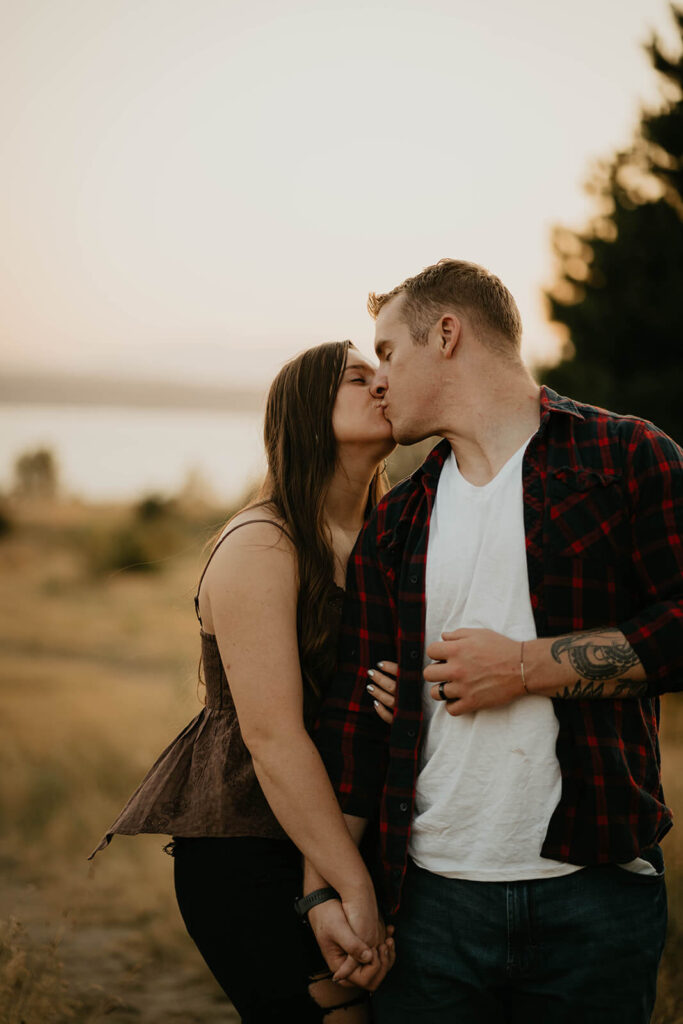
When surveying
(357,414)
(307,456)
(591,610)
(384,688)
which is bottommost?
(384,688)

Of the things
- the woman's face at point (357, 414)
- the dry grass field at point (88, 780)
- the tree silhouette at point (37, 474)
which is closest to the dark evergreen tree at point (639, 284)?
the dry grass field at point (88, 780)

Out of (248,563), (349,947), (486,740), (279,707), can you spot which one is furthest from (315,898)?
(248,563)

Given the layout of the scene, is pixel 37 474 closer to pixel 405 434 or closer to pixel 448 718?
pixel 405 434

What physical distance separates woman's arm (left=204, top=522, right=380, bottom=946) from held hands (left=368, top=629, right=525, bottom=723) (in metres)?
0.37

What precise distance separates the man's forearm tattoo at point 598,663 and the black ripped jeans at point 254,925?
2.98 ft

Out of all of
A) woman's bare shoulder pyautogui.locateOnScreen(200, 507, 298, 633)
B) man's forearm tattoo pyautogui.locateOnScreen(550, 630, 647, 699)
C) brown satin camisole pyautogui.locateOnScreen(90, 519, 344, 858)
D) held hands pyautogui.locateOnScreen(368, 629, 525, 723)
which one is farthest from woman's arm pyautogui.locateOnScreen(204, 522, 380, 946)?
man's forearm tattoo pyautogui.locateOnScreen(550, 630, 647, 699)

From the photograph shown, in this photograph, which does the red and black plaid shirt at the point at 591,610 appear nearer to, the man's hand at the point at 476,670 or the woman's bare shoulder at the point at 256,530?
the man's hand at the point at 476,670

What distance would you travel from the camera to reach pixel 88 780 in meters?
7.94

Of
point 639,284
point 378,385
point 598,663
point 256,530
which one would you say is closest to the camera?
point 598,663

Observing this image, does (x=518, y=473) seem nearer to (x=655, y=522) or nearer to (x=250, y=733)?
(x=655, y=522)

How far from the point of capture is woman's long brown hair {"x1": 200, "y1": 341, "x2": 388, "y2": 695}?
8.25 feet

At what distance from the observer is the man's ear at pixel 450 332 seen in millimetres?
2361

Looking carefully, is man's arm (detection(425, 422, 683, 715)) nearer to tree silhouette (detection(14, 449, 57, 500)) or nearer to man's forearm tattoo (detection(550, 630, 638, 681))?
man's forearm tattoo (detection(550, 630, 638, 681))

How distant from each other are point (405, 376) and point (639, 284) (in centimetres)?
745
